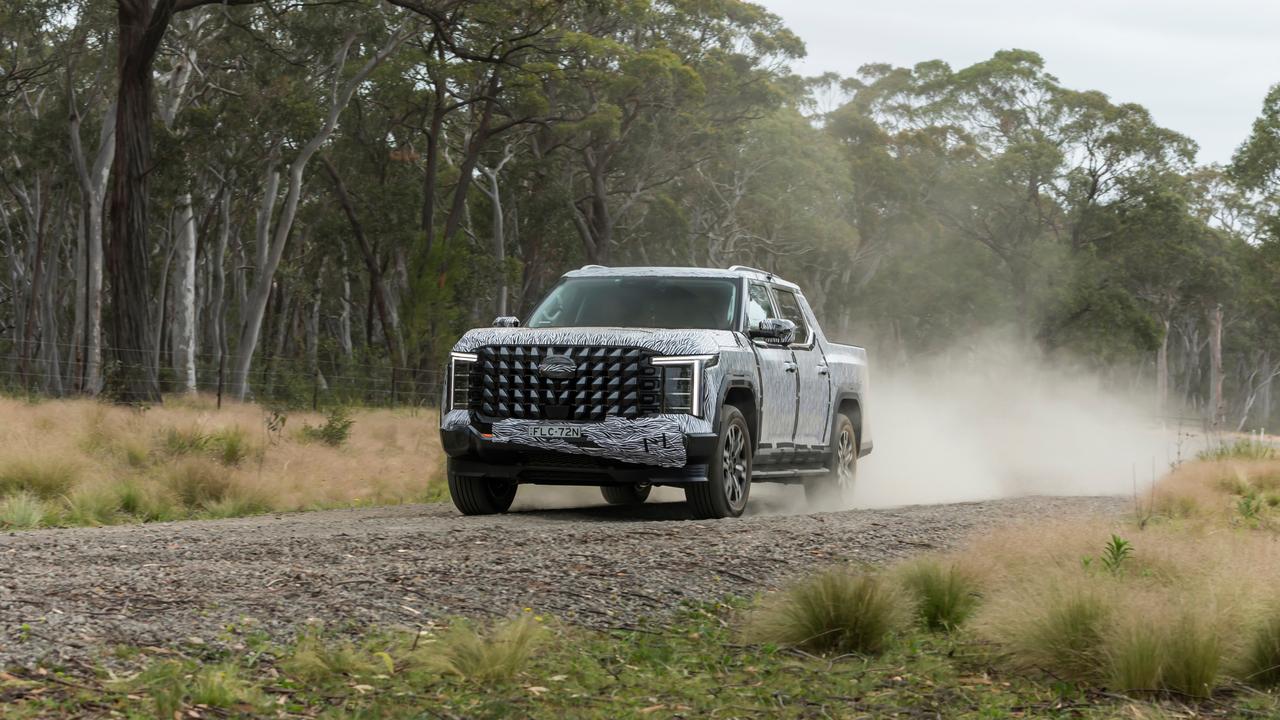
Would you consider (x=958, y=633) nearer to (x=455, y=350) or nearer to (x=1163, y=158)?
(x=455, y=350)

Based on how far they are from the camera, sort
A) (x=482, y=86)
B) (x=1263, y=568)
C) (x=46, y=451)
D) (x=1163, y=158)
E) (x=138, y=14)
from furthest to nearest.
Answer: (x=1163, y=158)
(x=482, y=86)
(x=138, y=14)
(x=46, y=451)
(x=1263, y=568)

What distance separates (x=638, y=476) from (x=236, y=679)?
6.01 meters

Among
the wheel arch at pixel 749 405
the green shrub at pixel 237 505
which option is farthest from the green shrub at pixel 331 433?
the wheel arch at pixel 749 405

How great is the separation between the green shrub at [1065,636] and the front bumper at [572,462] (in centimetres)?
472

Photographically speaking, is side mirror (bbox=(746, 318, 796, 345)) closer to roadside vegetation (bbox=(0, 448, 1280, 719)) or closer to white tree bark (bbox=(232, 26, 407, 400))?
roadside vegetation (bbox=(0, 448, 1280, 719))

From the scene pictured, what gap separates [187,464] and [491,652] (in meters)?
9.07

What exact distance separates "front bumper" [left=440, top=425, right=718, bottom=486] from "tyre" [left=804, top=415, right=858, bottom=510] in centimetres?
334

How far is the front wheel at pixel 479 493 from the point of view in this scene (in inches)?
451

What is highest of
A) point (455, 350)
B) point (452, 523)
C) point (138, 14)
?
point (138, 14)

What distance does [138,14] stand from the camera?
22609mm

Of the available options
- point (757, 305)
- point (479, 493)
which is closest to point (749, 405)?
point (757, 305)

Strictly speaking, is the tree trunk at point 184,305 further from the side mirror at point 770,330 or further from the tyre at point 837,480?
the side mirror at point 770,330

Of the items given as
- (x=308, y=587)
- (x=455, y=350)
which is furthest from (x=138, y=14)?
(x=308, y=587)

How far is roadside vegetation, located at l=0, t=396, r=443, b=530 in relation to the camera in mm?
12328
